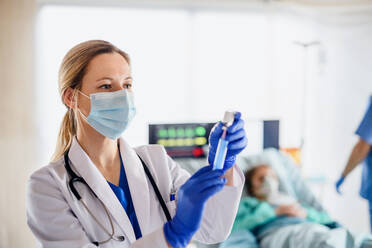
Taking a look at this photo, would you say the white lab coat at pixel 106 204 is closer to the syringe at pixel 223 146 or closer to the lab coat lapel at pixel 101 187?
the lab coat lapel at pixel 101 187

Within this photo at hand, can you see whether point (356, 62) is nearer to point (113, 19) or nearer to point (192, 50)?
point (192, 50)

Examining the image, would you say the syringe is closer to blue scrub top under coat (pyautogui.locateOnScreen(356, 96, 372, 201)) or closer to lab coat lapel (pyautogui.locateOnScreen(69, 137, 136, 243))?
lab coat lapel (pyautogui.locateOnScreen(69, 137, 136, 243))

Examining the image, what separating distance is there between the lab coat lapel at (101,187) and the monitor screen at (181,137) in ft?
3.97

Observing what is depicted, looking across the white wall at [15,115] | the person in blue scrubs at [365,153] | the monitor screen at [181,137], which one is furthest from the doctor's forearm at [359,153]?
the white wall at [15,115]

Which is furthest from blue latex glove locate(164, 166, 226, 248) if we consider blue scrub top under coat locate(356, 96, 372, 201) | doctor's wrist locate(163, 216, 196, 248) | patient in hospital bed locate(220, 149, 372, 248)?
blue scrub top under coat locate(356, 96, 372, 201)

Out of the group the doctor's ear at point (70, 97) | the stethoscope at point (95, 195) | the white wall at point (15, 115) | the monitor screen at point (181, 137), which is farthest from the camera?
the white wall at point (15, 115)

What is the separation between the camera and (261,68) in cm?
339

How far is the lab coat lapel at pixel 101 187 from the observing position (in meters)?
1.11

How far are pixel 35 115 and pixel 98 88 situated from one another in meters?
1.83

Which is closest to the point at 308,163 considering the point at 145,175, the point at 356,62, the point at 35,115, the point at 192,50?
the point at 356,62

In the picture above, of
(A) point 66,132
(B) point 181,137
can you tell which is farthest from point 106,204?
(B) point 181,137

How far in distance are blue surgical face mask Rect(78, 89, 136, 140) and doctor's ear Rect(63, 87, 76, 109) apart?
4 cm

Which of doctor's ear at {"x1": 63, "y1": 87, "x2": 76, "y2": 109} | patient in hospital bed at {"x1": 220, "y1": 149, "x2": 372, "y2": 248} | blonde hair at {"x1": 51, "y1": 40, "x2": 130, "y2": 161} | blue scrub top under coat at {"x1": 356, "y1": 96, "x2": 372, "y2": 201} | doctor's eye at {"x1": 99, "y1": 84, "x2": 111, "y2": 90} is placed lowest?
patient in hospital bed at {"x1": 220, "y1": 149, "x2": 372, "y2": 248}

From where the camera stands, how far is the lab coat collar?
1.11 meters
